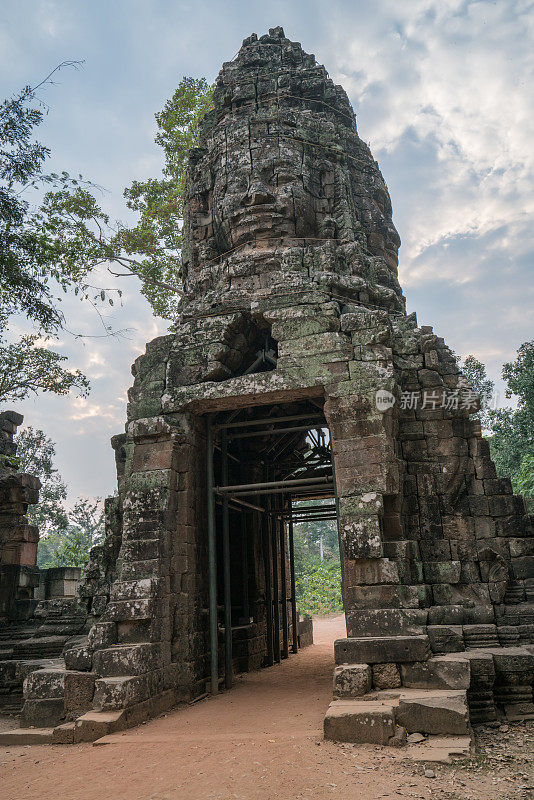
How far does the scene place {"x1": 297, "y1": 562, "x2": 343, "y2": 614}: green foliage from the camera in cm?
2542

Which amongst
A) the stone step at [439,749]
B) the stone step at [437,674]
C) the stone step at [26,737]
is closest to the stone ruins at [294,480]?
the stone step at [437,674]

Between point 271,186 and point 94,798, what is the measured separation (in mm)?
8567

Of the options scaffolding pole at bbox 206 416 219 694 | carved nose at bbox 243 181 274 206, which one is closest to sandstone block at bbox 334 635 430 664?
scaffolding pole at bbox 206 416 219 694

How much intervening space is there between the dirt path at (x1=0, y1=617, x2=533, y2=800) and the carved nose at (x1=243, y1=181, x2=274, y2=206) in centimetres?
722

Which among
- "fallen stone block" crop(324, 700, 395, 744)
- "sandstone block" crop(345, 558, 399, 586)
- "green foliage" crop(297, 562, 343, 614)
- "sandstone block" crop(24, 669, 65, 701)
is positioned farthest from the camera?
"green foliage" crop(297, 562, 343, 614)

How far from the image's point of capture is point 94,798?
4.53 meters

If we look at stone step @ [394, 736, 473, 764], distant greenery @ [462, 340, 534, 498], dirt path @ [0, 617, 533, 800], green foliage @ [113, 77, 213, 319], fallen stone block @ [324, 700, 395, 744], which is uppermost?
green foliage @ [113, 77, 213, 319]

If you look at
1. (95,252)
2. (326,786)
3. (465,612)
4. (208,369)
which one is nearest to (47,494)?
(95,252)

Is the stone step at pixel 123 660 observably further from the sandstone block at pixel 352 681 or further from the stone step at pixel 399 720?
the stone step at pixel 399 720

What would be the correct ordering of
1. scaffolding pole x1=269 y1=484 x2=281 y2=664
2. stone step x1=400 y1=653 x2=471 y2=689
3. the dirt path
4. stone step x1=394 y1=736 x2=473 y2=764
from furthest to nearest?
scaffolding pole x1=269 y1=484 x2=281 y2=664 → stone step x1=400 y1=653 x2=471 y2=689 → stone step x1=394 y1=736 x2=473 y2=764 → the dirt path

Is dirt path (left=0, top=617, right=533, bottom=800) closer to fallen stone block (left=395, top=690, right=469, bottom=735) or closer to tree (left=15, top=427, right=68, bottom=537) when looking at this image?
fallen stone block (left=395, top=690, right=469, bottom=735)

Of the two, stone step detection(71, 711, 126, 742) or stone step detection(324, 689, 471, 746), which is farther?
stone step detection(71, 711, 126, 742)

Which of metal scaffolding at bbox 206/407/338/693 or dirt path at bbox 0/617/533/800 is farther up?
metal scaffolding at bbox 206/407/338/693

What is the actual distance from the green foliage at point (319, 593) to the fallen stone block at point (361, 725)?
66.3 feet
